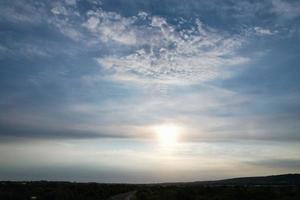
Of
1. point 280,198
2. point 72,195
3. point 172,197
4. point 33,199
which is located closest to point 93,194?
point 72,195

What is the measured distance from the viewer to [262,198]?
58.6 meters

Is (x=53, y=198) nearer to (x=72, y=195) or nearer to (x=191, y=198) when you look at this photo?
(x=72, y=195)

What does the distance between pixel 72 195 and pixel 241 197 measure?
40.9 m

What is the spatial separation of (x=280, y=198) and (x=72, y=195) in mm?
48437

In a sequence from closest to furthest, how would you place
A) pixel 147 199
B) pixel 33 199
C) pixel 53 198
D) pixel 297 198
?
1. pixel 297 198
2. pixel 147 199
3. pixel 33 199
4. pixel 53 198

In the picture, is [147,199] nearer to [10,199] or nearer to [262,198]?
[262,198]

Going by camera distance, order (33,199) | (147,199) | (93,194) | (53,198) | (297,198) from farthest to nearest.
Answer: (93,194)
(53,198)
(33,199)
(147,199)
(297,198)

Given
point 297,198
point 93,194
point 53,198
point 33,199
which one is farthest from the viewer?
point 93,194

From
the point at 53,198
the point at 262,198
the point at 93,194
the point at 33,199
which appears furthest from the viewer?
the point at 93,194

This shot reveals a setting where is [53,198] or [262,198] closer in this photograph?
[262,198]

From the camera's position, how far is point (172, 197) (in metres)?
69.4

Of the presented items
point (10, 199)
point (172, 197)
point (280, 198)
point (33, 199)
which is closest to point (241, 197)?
point (280, 198)

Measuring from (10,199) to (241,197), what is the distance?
148ft

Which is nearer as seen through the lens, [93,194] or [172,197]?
[172,197]
